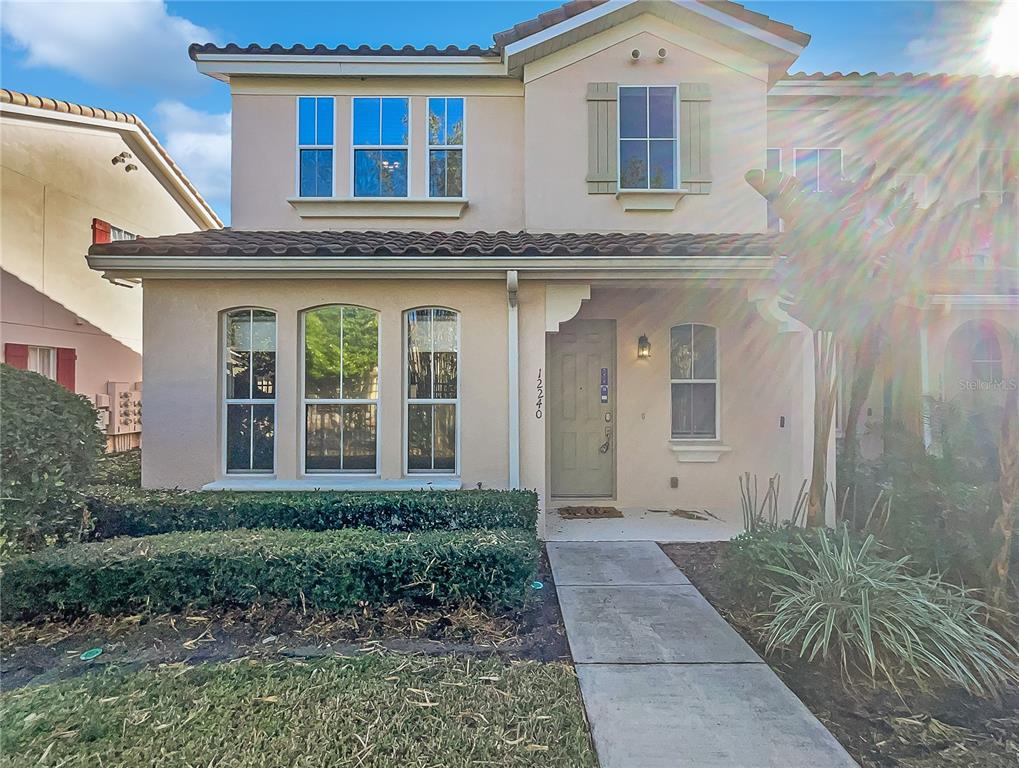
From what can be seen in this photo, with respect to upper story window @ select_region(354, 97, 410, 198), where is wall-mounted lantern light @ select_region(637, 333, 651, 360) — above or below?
below

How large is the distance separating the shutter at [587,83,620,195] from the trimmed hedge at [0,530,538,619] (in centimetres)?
554

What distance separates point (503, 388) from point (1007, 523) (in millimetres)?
4448

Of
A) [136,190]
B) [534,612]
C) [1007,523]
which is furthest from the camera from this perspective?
[136,190]

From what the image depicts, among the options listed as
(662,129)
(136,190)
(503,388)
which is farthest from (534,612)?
(136,190)

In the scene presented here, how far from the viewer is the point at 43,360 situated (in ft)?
30.4

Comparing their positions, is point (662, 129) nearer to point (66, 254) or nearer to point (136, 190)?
point (66, 254)

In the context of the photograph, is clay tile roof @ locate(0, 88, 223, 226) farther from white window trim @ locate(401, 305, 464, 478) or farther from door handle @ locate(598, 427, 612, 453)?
door handle @ locate(598, 427, 612, 453)

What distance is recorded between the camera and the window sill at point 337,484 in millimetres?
5820

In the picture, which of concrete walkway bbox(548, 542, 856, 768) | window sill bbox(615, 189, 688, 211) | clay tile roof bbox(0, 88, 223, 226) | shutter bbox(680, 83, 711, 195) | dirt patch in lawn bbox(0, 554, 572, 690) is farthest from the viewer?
clay tile roof bbox(0, 88, 223, 226)

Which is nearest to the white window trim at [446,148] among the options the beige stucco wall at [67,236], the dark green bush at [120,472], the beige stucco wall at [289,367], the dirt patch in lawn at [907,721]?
the beige stucco wall at [289,367]

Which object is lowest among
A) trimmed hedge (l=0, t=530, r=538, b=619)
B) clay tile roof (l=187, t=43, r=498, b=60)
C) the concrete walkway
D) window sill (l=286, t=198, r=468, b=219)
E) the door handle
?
the concrete walkway

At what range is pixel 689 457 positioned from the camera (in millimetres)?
7418

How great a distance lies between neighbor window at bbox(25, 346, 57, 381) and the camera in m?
9.03

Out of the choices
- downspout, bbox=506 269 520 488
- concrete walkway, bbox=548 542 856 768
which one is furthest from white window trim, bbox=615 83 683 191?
concrete walkway, bbox=548 542 856 768
